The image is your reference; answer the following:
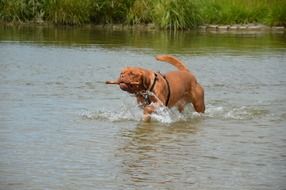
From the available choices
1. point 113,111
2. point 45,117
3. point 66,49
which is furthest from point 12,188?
point 66,49

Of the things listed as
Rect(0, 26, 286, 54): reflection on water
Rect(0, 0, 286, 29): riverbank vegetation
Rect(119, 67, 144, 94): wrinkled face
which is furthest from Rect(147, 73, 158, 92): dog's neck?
Rect(0, 0, 286, 29): riverbank vegetation

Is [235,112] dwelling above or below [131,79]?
below

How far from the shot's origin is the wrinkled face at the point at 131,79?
32.0 ft

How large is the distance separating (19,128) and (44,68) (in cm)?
685

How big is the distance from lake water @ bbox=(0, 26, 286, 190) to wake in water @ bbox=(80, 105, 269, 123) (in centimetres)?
1

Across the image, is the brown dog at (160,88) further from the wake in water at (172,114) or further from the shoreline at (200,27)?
the shoreline at (200,27)

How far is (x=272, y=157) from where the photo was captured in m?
8.24

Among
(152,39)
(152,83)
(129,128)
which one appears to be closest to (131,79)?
(152,83)

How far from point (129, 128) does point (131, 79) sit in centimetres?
63

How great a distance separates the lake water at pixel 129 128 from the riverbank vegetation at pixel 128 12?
10116 mm

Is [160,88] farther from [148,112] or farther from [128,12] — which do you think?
[128,12]

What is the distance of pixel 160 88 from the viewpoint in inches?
397

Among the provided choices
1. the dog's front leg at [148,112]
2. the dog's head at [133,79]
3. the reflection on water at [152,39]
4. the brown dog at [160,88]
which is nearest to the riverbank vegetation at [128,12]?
the reflection on water at [152,39]

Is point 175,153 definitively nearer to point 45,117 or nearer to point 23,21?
point 45,117
